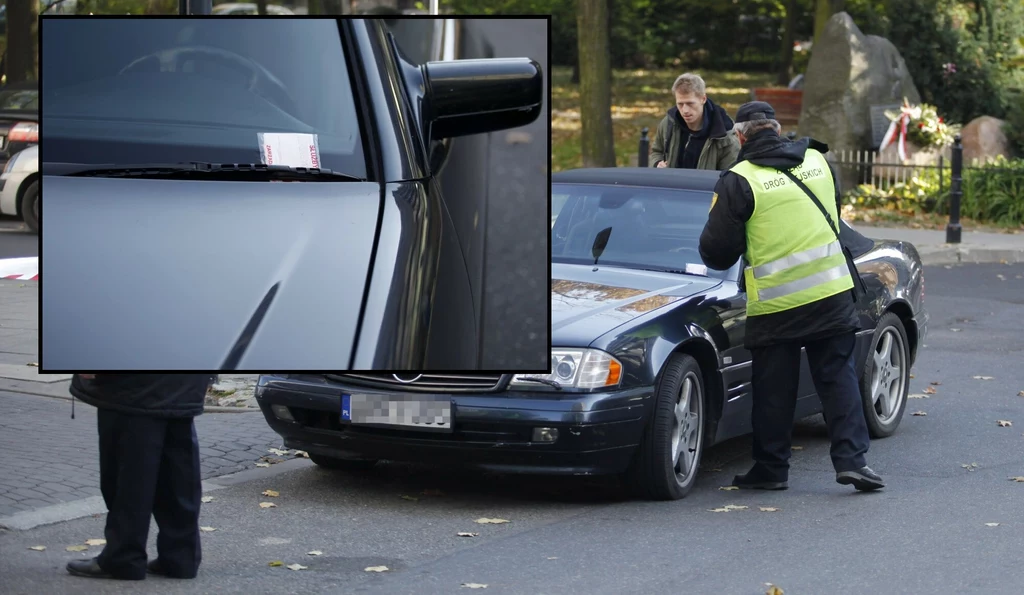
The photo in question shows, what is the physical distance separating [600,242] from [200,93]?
12.7 feet

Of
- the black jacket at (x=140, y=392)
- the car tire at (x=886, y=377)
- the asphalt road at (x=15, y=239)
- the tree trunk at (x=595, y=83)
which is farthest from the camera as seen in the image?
the tree trunk at (x=595, y=83)

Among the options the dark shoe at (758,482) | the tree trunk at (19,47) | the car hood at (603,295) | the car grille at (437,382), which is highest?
the tree trunk at (19,47)

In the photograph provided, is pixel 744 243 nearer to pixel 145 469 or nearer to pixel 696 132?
pixel 696 132

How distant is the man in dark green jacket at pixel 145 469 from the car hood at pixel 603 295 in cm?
164

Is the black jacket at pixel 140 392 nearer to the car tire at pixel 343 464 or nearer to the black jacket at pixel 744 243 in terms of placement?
the car tire at pixel 343 464

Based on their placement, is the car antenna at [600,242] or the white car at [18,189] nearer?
the car antenna at [600,242]

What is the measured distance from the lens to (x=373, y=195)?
3.79m

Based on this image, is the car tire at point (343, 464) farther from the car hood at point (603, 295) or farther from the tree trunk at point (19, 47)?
the tree trunk at point (19, 47)

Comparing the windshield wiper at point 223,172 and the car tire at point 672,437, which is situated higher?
the windshield wiper at point 223,172

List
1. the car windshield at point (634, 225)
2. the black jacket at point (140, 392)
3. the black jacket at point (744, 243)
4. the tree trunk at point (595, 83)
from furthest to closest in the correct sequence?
the tree trunk at point (595, 83) < the car windshield at point (634, 225) < the black jacket at point (744, 243) < the black jacket at point (140, 392)

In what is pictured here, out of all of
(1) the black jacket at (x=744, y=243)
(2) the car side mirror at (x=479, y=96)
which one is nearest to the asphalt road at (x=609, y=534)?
(1) the black jacket at (x=744, y=243)

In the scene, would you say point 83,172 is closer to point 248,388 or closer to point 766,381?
point 766,381

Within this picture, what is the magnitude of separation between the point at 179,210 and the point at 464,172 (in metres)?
0.78

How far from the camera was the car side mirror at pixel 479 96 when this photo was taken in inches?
146
